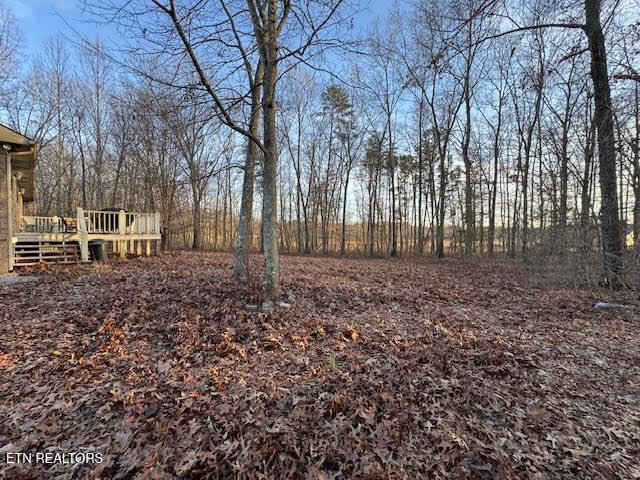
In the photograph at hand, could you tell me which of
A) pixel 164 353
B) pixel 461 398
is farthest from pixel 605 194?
pixel 164 353

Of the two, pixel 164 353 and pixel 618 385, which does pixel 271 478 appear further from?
pixel 618 385

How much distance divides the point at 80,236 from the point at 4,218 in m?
2.34

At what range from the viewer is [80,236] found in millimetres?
10227

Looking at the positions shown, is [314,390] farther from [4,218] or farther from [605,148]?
[4,218]

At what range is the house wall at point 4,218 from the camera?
7.87 meters

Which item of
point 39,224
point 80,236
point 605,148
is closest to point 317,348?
point 605,148

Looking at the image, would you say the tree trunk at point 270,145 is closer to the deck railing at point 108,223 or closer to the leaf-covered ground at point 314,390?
the leaf-covered ground at point 314,390

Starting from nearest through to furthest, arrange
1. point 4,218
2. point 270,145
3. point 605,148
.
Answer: point 270,145
point 605,148
point 4,218

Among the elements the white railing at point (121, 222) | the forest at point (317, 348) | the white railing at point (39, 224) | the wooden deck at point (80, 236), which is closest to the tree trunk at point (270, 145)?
the forest at point (317, 348)

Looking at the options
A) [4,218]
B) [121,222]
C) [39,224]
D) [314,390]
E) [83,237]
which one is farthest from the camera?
[39,224]

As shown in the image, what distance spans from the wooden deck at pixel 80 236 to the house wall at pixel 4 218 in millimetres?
681

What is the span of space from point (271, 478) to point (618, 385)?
3478 millimetres

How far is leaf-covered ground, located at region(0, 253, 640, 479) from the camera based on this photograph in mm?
2021

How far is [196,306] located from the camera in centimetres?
499
